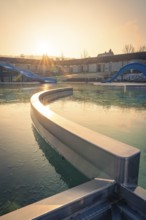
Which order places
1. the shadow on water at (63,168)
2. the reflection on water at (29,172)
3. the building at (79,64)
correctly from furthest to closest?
the building at (79,64), the shadow on water at (63,168), the reflection on water at (29,172)

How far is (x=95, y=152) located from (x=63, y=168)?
3.26 ft

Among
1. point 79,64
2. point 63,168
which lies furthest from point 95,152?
point 79,64

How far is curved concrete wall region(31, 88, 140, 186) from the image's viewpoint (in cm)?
221

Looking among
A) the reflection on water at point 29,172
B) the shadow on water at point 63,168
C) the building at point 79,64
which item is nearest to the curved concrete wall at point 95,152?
the shadow on water at point 63,168

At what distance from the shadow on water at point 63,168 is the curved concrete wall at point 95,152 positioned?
83mm

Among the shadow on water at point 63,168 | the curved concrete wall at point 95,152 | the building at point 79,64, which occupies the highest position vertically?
the building at point 79,64

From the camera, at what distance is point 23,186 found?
2.80m

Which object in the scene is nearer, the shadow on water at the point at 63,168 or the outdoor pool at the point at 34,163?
the outdoor pool at the point at 34,163

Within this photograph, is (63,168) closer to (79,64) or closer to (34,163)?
(34,163)

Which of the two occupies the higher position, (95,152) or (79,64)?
(79,64)

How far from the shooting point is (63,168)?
11.0ft

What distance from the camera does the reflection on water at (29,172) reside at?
2.58 meters

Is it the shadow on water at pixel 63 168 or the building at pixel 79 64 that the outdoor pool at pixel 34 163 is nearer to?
the shadow on water at pixel 63 168

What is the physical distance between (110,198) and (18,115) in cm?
585
